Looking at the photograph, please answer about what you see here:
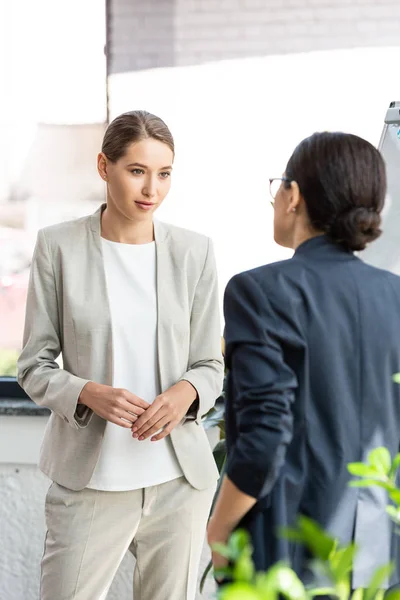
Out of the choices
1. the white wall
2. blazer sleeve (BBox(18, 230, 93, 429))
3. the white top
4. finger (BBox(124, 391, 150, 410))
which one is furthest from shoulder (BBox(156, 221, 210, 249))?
the white wall

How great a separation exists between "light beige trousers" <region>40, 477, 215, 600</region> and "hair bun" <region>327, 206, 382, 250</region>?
76 centimetres

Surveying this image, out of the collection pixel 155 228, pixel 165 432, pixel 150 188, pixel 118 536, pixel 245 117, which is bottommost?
pixel 118 536

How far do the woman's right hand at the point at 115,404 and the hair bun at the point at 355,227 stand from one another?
0.60 m

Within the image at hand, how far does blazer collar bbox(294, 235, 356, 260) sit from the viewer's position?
120 centimetres

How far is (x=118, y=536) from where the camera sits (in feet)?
5.65

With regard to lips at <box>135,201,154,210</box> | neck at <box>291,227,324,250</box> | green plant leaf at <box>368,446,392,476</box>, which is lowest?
green plant leaf at <box>368,446,392,476</box>

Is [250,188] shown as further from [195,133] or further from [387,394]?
[387,394]

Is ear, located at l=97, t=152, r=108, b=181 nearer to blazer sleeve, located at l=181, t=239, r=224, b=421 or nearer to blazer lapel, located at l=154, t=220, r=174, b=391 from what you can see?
blazer lapel, located at l=154, t=220, r=174, b=391

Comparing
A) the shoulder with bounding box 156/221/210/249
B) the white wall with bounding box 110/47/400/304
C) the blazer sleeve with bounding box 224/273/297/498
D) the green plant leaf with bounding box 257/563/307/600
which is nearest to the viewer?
the green plant leaf with bounding box 257/563/307/600

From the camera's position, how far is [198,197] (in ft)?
9.13

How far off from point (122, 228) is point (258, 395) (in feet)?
2.43

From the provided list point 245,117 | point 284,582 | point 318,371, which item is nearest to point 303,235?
point 318,371

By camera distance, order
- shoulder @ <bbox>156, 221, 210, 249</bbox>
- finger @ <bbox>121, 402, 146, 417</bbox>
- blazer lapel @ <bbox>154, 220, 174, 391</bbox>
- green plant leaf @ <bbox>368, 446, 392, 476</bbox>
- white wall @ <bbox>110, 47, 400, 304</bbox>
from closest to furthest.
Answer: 1. green plant leaf @ <bbox>368, 446, 392, 476</bbox>
2. finger @ <bbox>121, 402, 146, 417</bbox>
3. blazer lapel @ <bbox>154, 220, 174, 391</bbox>
4. shoulder @ <bbox>156, 221, 210, 249</bbox>
5. white wall @ <bbox>110, 47, 400, 304</bbox>

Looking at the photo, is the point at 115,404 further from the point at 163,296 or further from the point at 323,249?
the point at 323,249
